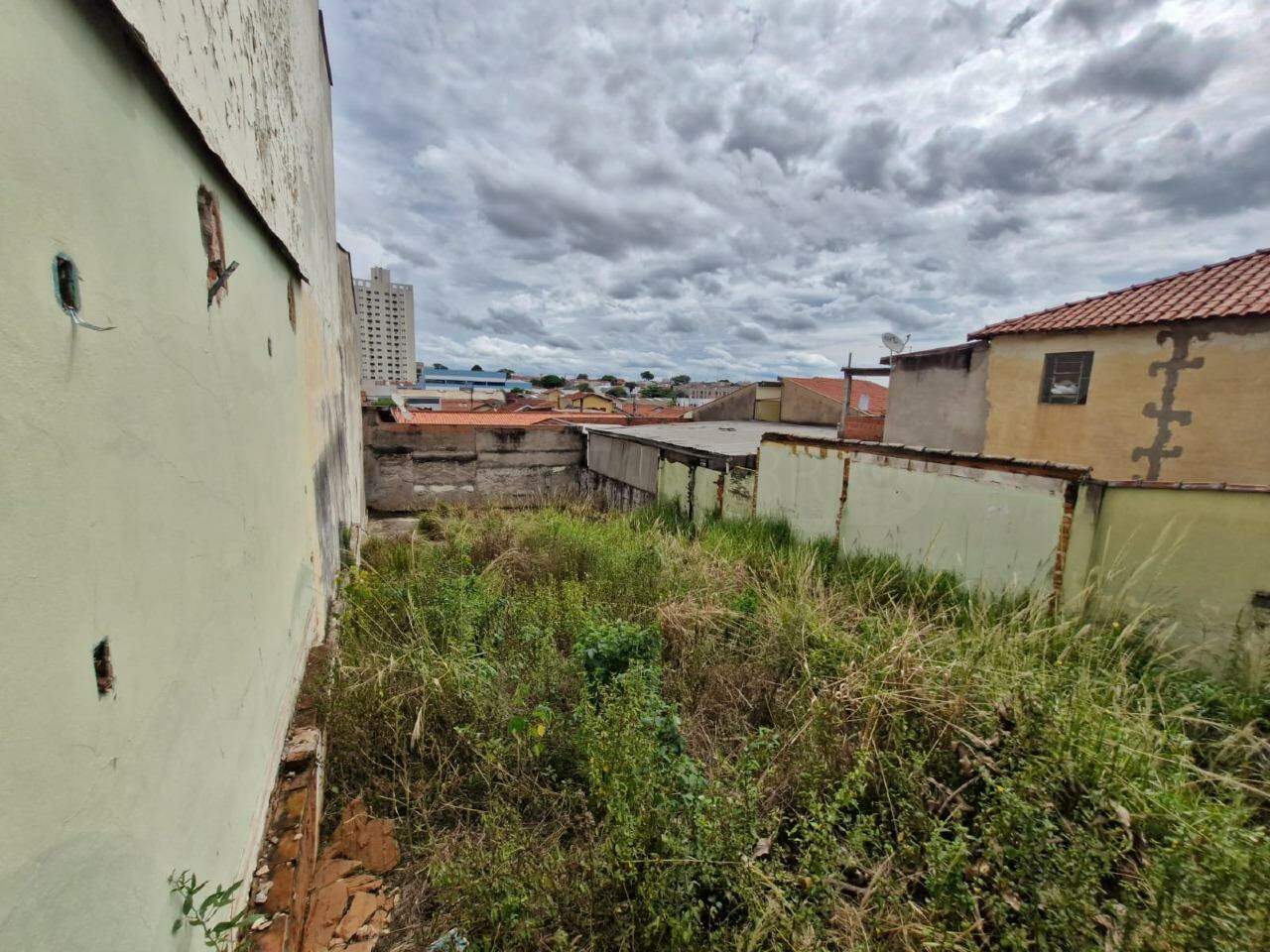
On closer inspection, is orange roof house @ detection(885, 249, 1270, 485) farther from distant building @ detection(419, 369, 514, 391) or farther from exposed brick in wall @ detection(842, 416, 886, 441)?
distant building @ detection(419, 369, 514, 391)

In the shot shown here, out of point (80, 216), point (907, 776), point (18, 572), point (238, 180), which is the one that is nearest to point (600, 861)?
point (907, 776)

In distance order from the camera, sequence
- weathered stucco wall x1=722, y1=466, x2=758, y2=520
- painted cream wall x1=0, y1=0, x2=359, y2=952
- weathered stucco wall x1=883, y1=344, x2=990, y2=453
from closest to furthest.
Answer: painted cream wall x1=0, y1=0, x2=359, y2=952, weathered stucco wall x1=722, y1=466, x2=758, y2=520, weathered stucco wall x1=883, y1=344, x2=990, y2=453

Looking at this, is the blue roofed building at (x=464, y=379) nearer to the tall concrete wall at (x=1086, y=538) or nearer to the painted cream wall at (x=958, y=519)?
the painted cream wall at (x=958, y=519)

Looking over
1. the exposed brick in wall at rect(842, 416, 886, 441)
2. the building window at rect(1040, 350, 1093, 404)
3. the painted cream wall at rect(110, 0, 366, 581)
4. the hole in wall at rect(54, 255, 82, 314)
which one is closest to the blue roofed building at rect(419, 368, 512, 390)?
the exposed brick in wall at rect(842, 416, 886, 441)

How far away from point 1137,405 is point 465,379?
91.4 meters

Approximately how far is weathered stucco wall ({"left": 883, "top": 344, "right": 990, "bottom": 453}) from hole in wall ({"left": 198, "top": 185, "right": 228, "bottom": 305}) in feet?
40.3

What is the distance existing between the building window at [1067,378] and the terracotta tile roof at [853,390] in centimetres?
1055

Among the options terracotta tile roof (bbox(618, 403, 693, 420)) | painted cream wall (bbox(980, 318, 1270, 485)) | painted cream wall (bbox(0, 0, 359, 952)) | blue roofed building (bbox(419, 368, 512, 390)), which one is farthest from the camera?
blue roofed building (bbox(419, 368, 512, 390))

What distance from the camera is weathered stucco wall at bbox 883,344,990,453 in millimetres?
11250

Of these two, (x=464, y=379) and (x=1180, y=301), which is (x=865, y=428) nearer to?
(x=1180, y=301)

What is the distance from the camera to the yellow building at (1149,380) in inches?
315

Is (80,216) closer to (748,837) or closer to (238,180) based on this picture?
(238,180)

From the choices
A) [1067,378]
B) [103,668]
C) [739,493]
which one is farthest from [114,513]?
[1067,378]

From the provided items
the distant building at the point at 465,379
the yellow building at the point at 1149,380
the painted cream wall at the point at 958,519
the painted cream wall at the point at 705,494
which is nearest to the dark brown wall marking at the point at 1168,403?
the yellow building at the point at 1149,380
